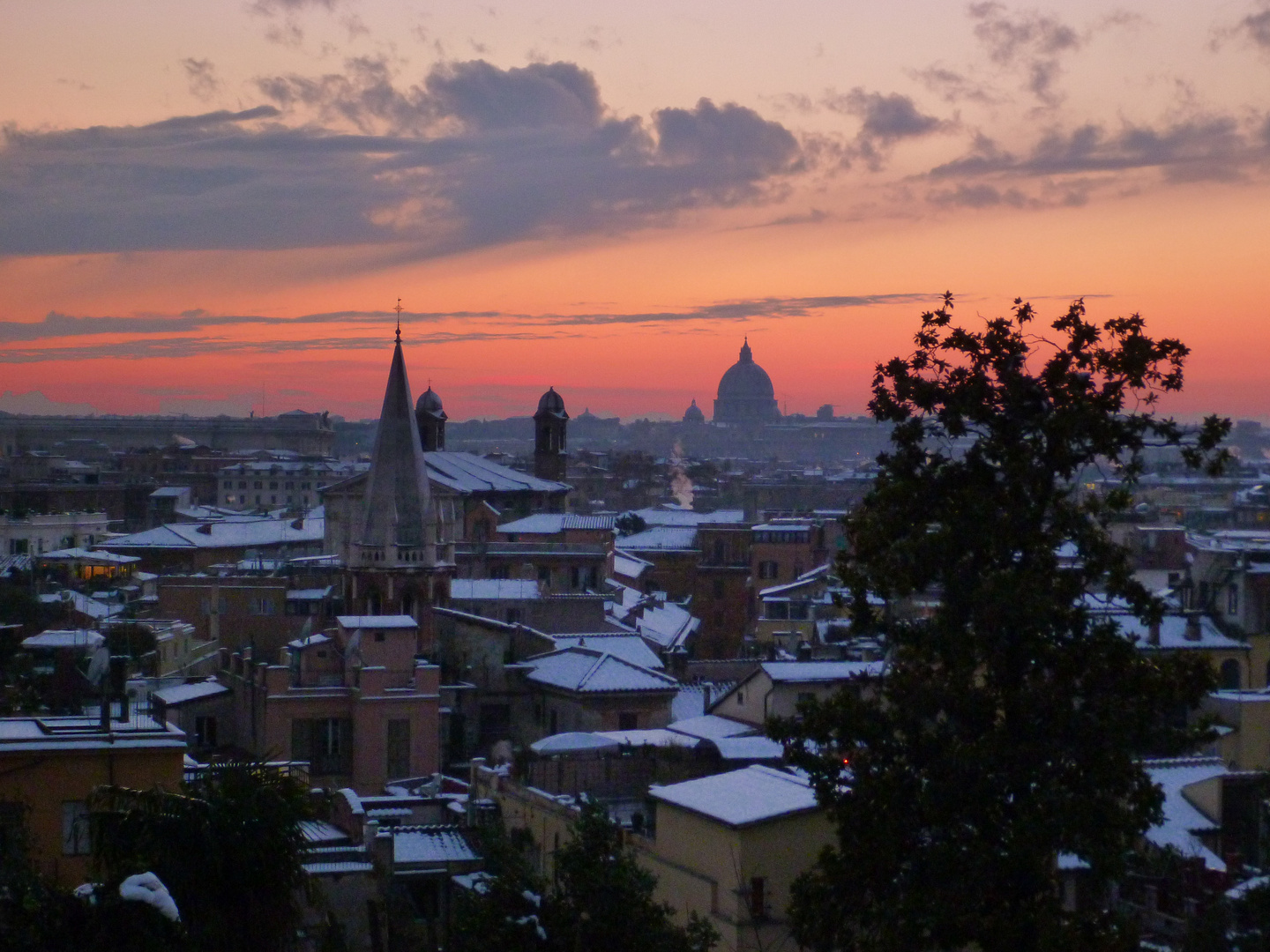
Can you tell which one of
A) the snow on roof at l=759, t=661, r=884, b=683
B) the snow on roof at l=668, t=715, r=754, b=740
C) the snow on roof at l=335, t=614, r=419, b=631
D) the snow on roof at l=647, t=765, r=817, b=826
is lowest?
the snow on roof at l=668, t=715, r=754, b=740

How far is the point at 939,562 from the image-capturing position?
11.9 meters

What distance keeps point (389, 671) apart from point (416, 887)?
326 inches

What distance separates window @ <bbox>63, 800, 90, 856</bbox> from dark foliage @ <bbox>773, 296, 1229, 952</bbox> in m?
5.20

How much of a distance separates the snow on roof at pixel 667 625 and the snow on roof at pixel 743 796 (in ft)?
58.6

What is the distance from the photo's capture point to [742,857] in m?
A: 15.1

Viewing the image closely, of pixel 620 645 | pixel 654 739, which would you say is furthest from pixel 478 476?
pixel 654 739

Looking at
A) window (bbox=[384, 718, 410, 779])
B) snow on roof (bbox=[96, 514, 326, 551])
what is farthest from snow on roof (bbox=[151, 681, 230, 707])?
snow on roof (bbox=[96, 514, 326, 551])

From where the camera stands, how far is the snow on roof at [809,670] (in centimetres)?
2342

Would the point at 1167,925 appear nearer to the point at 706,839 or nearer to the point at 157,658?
the point at 706,839

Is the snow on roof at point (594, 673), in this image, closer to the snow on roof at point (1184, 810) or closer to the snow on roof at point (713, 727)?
the snow on roof at point (713, 727)

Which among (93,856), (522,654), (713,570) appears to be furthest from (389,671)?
(713,570)

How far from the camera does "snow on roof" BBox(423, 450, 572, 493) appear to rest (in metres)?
54.2

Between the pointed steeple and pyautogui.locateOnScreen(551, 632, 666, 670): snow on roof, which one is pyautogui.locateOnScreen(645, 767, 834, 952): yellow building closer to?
pyautogui.locateOnScreen(551, 632, 666, 670): snow on roof

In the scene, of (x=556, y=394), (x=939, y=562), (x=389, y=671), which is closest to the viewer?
(x=939, y=562)
